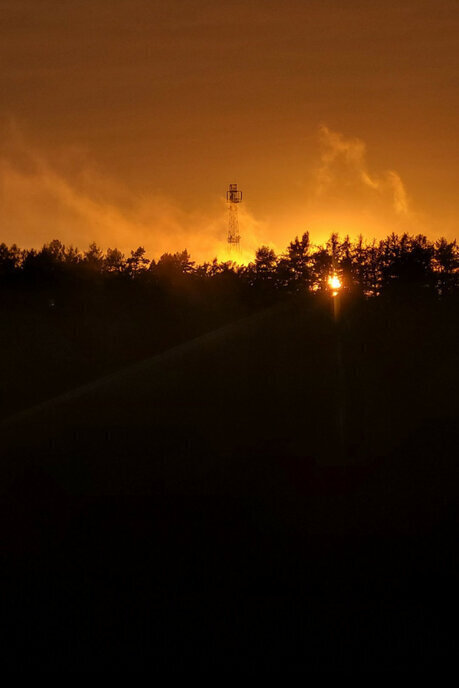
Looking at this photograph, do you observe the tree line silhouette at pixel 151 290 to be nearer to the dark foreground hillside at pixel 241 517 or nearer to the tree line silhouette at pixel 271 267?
the tree line silhouette at pixel 271 267

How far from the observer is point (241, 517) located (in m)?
8.98

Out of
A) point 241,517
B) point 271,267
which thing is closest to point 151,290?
point 271,267

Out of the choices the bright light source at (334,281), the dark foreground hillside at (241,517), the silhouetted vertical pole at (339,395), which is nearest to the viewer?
the dark foreground hillside at (241,517)

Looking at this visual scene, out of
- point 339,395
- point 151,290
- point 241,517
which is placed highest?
point 151,290

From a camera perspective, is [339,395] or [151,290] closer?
[339,395]

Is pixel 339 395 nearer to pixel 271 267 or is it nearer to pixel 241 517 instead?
pixel 241 517

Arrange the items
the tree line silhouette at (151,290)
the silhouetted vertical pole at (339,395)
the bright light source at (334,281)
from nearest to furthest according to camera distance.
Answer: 1. the silhouetted vertical pole at (339,395)
2. the tree line silhouette at (151,290)
3. the bright light source at (334,281)

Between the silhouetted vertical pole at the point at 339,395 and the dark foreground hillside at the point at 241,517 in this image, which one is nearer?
the dark foreground hillside at the point at 241,517

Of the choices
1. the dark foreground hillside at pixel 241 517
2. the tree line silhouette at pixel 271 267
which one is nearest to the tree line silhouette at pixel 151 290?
the tree line silhouette at pixel 271 267

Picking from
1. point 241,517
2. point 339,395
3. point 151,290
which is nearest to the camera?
point 241,517

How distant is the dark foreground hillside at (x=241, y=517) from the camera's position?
6.07 m

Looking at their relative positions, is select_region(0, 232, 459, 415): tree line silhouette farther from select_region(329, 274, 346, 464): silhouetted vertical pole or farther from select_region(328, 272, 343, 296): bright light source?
select_region(329, 274, 346, 464): silhouetted vertical pole

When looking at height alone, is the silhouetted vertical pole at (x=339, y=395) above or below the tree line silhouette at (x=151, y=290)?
below

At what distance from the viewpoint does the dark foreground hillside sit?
6.07m
